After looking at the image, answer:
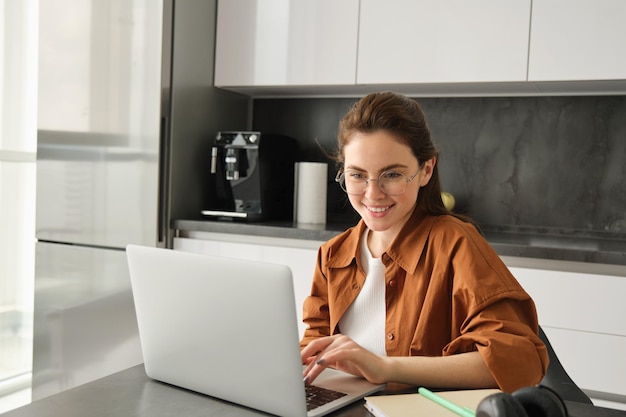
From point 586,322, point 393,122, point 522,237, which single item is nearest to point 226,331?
point 393,122

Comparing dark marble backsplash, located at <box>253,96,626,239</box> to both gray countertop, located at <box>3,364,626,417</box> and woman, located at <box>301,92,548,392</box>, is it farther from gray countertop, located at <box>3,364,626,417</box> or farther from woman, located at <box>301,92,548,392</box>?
gray countertop, located at <box>3,364,626,417</box>

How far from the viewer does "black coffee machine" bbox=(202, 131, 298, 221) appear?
2.89m

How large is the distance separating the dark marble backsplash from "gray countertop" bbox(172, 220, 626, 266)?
3 cm

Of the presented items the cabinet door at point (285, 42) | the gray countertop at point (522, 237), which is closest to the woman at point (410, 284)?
the gray countertop at point (522, 237)

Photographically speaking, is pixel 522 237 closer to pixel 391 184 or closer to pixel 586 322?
pixel 586 322

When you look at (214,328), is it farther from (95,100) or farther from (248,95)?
(248,95)

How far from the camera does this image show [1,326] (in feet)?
10.3

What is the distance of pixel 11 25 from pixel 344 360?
2657 mm

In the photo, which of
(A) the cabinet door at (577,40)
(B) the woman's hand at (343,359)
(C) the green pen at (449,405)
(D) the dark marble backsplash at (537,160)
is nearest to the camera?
(C) the green pen at (449,405)

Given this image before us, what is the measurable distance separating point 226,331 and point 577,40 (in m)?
1.87

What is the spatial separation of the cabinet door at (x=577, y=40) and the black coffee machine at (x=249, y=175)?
1.12 metres

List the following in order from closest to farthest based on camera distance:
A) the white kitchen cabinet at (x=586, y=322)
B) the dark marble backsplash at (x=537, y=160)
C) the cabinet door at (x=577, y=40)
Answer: the white kitchen cabinet at (x=586, y=322) → the cabinet door at (x=577, y=40) → the dark marble backsplash at (x=537, y=160)

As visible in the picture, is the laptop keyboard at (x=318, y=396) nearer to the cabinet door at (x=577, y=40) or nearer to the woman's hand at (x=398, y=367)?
the woman's hand at (x=398, y=367)

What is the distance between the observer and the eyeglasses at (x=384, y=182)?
1344mm
